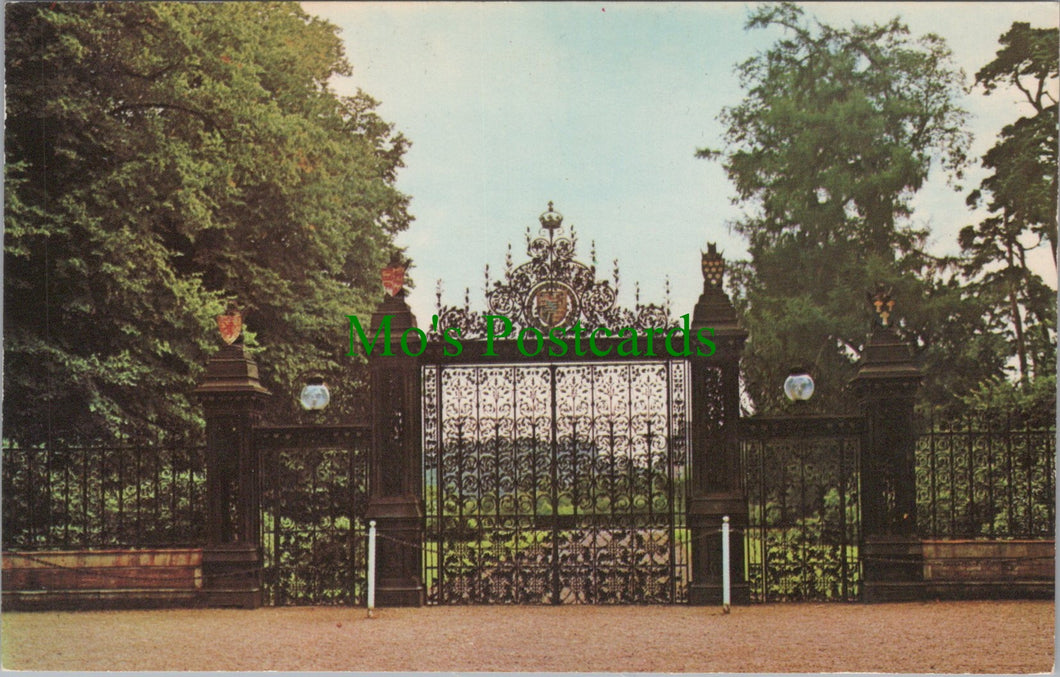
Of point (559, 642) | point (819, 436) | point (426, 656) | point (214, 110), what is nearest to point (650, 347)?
point (819, 436)

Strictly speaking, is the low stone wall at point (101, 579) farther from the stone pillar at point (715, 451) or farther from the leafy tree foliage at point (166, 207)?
the stone pillar at point (715, 451)

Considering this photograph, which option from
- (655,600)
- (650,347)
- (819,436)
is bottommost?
(655,600)

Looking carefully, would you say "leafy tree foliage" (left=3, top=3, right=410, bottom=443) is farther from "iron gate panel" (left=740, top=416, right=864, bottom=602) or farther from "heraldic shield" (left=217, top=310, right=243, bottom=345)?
"iron gate panel" (left=740, top=416, right=864, bottom=602)

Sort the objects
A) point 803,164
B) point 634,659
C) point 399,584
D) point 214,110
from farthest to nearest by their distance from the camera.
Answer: point 803,164
point 214,110
point 399,584
point 634,659

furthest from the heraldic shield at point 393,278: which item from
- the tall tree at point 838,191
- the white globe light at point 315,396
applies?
the tall tree at point 838,191

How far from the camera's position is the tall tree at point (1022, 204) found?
1903 cm

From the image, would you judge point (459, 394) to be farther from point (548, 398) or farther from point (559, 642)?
point (559, 642)

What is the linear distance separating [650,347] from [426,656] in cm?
475

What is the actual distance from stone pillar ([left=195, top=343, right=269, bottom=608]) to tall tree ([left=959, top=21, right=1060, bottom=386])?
487 inches

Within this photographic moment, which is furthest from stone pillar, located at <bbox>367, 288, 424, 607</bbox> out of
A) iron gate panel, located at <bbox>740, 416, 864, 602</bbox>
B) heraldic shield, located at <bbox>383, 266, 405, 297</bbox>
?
iron gate panel, located at <bbox>740, 416, 864, 602</bbox>

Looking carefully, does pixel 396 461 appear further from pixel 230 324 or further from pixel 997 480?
pixel 997 480

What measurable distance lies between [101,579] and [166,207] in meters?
7.32

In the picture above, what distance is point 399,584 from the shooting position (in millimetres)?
13602

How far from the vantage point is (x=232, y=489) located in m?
13.9
